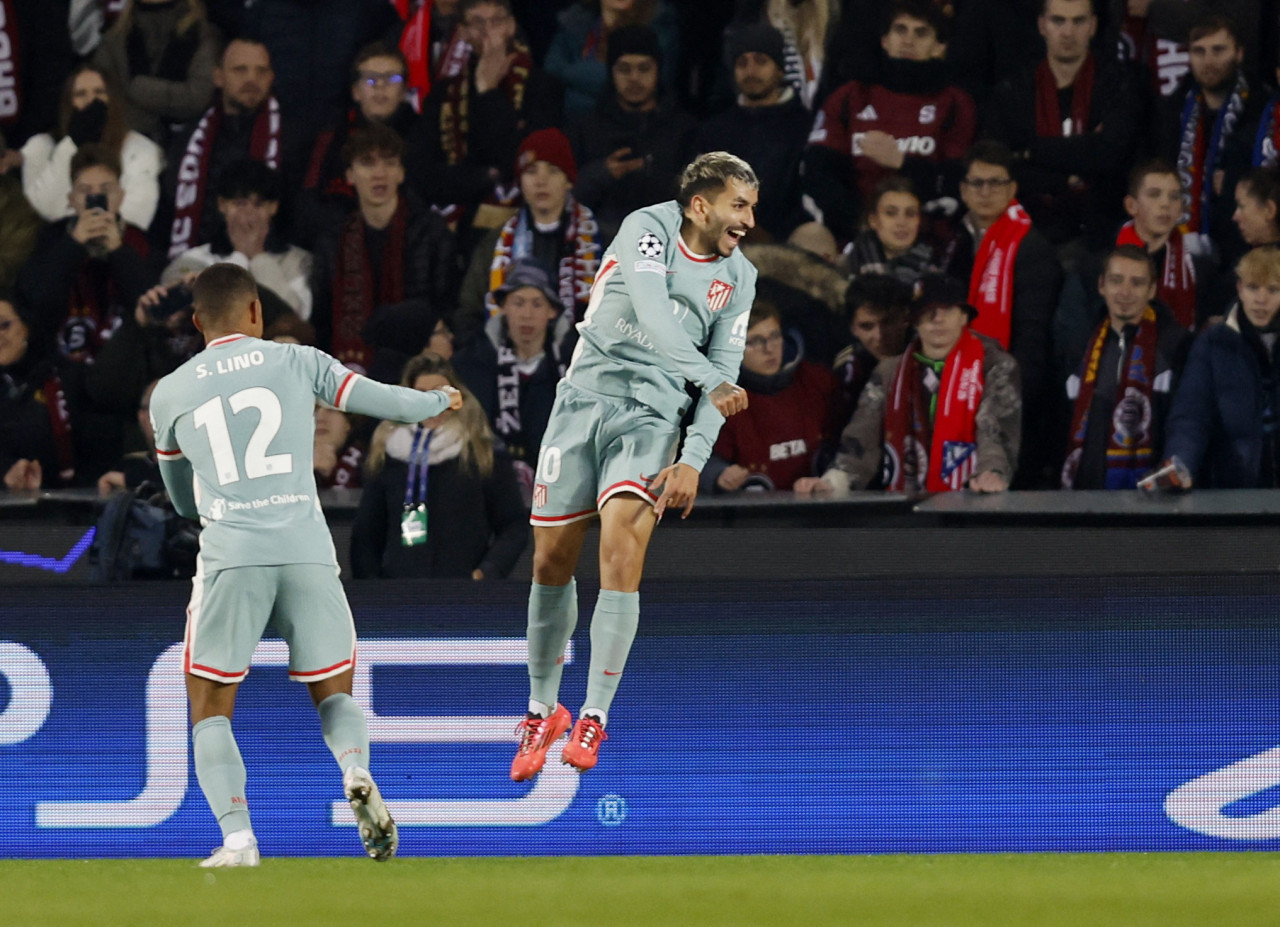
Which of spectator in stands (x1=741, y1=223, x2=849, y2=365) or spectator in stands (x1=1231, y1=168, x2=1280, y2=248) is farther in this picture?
spectator in stands (x1=741, y1=223, x2=849, y2=365)

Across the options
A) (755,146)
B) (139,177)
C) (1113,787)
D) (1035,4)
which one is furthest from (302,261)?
(1113,787)

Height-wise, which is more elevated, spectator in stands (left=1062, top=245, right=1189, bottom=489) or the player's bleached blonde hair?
the player's bleached blonde hair

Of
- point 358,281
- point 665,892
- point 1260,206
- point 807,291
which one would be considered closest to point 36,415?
point 358,281

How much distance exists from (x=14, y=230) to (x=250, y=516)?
5.50 metres

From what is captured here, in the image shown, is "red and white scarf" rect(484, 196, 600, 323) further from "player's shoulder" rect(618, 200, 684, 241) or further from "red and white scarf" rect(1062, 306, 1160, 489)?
"player's shoulder" rect(618, 200, 684, 241)

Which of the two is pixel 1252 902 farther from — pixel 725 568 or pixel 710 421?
pixel 725 568

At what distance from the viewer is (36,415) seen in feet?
32.2

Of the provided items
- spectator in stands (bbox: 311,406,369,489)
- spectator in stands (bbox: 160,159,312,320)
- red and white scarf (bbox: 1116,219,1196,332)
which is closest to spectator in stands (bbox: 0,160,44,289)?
spectator in stands (bbox: 160,159,312,320)

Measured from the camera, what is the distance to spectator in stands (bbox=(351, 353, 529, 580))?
8078 millimetres

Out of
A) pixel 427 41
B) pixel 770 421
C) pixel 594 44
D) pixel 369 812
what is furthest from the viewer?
pixel 427 41

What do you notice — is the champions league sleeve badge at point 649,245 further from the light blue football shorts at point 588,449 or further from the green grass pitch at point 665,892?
the green grass pitch at point 665,892

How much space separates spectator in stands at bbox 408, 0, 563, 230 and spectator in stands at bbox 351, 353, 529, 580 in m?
2.84

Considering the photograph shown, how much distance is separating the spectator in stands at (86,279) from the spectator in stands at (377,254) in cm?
98

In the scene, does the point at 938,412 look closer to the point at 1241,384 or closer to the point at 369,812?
the point at 1241,384
